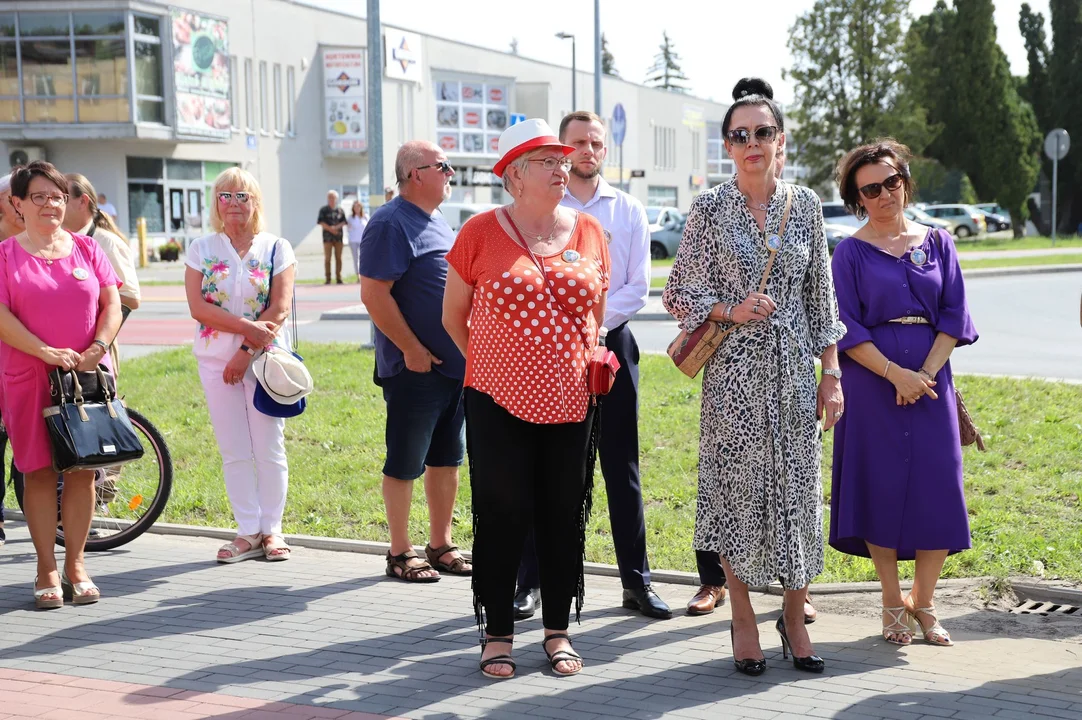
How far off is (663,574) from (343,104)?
4829 cm

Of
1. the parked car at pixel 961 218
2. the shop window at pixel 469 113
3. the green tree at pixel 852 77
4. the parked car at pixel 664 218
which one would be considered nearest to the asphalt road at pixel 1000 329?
the parked car at pixel 664 218

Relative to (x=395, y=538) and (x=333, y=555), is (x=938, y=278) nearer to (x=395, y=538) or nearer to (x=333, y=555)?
(x=395, y=538)

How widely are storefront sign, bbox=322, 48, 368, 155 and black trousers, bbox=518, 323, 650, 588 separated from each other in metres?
47.9

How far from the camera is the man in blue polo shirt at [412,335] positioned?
244 inches

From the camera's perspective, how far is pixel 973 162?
48.7 m

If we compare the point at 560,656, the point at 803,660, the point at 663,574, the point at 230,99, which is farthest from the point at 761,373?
the point at 230,99

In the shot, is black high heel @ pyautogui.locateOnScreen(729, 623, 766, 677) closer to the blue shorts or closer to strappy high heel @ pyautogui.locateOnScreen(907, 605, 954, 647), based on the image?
strappy high heel @ pyautogui.locateOnScreen(907, 605, 954, 647)

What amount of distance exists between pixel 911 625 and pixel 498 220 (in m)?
2.43

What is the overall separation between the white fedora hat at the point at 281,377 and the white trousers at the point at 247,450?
0.73ft

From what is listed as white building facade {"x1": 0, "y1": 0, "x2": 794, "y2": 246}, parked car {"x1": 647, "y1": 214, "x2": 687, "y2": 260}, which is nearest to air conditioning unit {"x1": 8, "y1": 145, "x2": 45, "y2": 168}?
white building facade {"x1": 0, "y1": 0, "x2": 794, "y2": 246}

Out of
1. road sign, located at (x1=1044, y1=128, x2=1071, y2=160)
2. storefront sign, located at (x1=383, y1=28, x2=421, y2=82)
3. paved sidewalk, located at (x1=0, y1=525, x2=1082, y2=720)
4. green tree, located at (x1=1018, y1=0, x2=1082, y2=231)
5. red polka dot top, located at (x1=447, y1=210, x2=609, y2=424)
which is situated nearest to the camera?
paved sidewalk, located at (x1=0, y1=525, x2=1082, y2=720)

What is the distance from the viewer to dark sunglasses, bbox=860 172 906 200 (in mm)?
5352

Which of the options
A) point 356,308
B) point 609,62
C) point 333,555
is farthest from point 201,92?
point 609,62

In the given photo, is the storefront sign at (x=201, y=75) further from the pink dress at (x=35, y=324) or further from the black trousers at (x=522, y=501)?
the black trousers at (x=522, y=501)
